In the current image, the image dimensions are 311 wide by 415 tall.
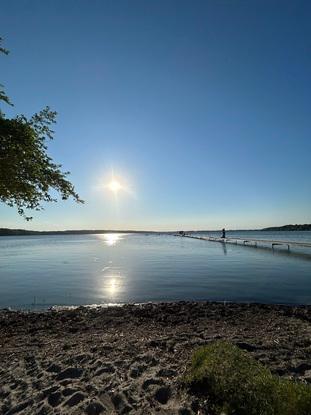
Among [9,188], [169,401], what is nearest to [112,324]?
[9,188]

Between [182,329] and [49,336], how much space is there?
4171 mm

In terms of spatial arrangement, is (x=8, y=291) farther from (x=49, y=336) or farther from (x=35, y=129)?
(x=35, y=129)

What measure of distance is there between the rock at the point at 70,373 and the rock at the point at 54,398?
0.83m

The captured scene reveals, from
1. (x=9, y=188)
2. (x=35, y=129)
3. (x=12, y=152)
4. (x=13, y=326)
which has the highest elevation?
(x=35, y=129)

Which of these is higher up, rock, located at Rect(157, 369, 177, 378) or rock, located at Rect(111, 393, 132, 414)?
rock, located at Rect(157, 369, 177, 378)

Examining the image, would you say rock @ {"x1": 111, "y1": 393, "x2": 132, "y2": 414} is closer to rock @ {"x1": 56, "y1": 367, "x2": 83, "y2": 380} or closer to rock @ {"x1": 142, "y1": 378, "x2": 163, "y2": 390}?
rock @ {"x1": 142, "y1": 378, "x2": 163, "y2": 390}

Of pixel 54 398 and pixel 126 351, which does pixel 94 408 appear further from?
pixel 126 351

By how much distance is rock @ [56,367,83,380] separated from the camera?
7.36 meters

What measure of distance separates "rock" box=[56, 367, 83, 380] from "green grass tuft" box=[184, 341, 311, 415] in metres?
2.17

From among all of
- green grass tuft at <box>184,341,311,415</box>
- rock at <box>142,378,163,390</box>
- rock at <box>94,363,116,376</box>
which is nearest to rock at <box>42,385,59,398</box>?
rock at <box>94,363,116,376</box>

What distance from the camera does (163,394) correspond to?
6359mm

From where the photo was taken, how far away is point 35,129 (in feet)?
41.1

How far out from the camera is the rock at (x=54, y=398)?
624cm

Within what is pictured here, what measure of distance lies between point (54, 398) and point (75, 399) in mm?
397
